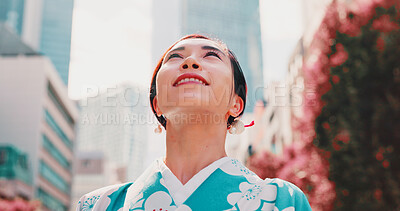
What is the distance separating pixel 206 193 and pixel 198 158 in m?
0.35

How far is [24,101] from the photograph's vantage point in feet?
137

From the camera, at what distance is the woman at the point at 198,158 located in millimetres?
2188

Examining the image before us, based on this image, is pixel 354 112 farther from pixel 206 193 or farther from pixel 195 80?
pixel 206 193

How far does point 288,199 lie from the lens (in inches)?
84.9

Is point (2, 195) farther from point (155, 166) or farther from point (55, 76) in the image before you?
point (155, 166)

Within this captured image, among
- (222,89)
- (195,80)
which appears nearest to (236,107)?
(222,89)

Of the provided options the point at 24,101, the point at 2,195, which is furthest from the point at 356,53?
the point at 24,101

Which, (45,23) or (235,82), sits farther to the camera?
(45,23)

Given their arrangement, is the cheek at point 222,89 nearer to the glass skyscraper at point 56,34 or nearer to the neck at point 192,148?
the neck at point 192,148

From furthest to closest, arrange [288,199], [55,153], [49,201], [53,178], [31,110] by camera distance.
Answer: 1. [55,153]
2. [53,178]
3. [49,201]
4. [31,110]
5. [288,199]

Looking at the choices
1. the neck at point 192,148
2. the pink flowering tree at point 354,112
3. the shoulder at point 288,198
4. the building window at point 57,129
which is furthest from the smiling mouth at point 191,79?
the building window at point 57,129

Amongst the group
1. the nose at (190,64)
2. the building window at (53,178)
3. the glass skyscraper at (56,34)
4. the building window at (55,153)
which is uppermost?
the glass skyscraper at (56,34)

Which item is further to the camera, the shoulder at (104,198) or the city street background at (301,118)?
the city street background at (301,118)

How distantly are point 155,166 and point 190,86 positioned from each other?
552 mm
